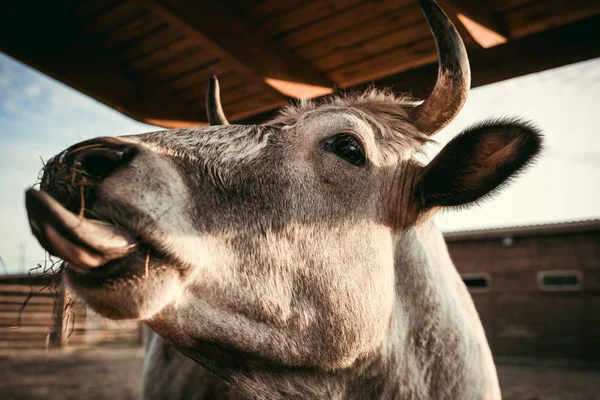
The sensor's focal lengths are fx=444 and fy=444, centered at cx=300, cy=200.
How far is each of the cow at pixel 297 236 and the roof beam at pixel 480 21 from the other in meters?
0.62

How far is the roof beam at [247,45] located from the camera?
2752 millimetres

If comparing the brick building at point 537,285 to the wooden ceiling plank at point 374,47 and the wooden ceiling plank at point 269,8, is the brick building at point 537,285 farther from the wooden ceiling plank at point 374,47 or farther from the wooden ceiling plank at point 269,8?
the wooden ceiling plank at point 269,8

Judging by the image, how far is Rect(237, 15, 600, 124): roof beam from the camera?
2637mm

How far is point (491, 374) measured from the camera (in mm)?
2488

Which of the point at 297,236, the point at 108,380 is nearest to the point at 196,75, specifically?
the point at 297,236

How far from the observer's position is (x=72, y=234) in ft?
3.97

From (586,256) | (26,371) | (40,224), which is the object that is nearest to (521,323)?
(586,256)

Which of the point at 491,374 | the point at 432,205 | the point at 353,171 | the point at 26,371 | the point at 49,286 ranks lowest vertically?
the point at 26,371

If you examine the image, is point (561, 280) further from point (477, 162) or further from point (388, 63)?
point (477, 162)

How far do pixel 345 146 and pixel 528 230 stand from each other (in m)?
16.0

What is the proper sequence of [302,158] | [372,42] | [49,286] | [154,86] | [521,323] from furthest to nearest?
[521,323] < [154,86] < [372,42] < [302,158] < [49,286]

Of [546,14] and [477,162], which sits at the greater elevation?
[546,14]

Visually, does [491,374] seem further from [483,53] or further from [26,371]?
[26,371]

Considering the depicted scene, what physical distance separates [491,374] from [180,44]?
9.85ft
